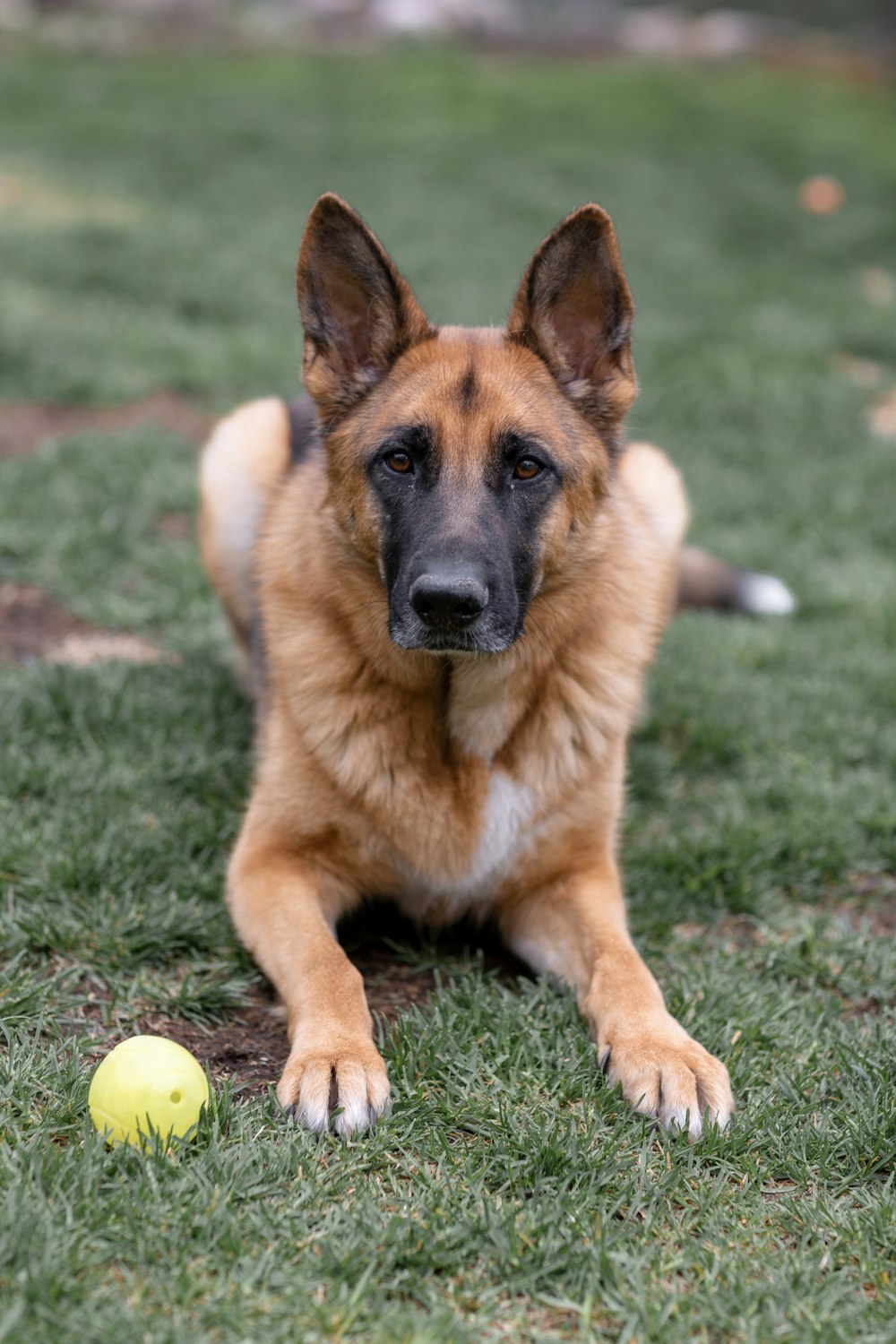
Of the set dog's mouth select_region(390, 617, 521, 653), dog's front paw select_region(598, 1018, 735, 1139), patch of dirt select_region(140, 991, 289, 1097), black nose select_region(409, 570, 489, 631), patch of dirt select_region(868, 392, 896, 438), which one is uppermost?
black nose select_region(409, 570, 489, 631)

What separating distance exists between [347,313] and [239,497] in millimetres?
1465

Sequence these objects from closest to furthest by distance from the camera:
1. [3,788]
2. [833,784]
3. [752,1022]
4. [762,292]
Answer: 1. [752,1022]
2. [3,788]
3. [833,784]
4. [762,292]

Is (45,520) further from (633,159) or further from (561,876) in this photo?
(633,159)

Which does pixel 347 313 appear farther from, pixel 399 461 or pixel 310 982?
pixel 310 982

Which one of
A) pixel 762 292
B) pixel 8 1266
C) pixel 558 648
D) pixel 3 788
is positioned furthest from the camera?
pixel 762 292

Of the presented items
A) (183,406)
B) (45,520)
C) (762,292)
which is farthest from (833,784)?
(762,292)

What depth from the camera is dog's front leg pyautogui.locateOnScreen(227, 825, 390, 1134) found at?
9.18ft

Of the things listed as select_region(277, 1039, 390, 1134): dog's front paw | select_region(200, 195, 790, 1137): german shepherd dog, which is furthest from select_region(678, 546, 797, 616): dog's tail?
select_region(277, 1039, 390, 1134): dog's front paw

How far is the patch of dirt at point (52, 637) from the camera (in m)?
5.14

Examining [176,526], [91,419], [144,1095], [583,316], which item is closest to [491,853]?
[144,1095]

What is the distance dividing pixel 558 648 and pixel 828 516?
4390mm

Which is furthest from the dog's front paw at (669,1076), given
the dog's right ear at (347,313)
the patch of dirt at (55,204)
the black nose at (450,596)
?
the patch of dirt at (55,204)

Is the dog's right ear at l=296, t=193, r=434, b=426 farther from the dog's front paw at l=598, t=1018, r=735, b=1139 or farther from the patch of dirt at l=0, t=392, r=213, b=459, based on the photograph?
the patch of dirt at l=0, t=392, r=213, b=459

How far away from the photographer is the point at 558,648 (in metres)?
3.67
